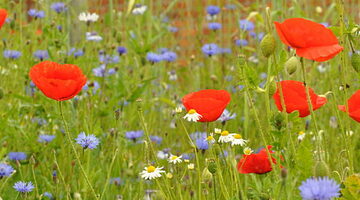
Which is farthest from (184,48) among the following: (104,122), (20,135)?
(20,135)

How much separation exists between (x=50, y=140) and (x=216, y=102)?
0.70 m

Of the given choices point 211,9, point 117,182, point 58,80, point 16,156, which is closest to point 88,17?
point 211,9

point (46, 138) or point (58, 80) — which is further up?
point (58, 80)

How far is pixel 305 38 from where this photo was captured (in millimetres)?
802

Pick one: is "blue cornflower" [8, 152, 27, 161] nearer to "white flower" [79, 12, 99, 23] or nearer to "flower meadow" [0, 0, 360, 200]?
"flower meadow" [0, 0, 360, 200]

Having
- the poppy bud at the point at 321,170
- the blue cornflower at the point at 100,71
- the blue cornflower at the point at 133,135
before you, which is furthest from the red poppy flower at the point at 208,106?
the blue cornflower at the point at 100,71

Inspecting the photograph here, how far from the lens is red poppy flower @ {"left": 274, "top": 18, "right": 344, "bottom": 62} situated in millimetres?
802

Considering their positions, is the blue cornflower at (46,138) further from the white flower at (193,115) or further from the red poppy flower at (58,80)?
the white flower at (193,115)

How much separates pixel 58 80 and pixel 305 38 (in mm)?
370

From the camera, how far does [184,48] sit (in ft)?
15.8

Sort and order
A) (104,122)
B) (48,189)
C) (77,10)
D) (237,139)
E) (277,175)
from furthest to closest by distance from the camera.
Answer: (77,10), (104,122), (48,189), (237,139), (277,175)

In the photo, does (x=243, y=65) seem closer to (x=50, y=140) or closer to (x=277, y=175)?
(x=277, y=175)

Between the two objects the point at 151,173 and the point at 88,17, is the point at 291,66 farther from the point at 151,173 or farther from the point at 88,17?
the point at 88,17

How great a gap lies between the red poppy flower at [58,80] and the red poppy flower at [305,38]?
Result: 12.7 inches
